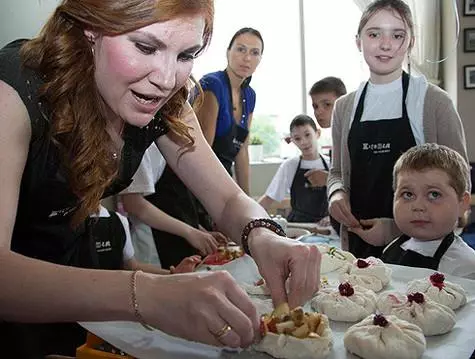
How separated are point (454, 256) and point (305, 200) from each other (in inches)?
66.8

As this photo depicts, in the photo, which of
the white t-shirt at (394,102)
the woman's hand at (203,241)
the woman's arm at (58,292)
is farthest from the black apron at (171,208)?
the woman's arm at (58,292)

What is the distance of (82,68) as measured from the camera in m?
0.90

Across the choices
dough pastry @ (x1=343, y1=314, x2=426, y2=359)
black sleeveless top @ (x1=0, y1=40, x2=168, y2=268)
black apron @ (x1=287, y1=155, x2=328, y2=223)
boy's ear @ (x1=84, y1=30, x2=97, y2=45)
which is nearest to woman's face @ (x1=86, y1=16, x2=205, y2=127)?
boy's ear @ (x1=84, y1=30, x2=97, y2=45)

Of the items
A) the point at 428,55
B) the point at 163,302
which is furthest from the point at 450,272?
the point at 428,55

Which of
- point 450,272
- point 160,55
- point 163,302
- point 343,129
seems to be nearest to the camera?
point 163,302

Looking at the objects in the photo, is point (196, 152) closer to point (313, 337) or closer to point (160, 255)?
point (313, 337)

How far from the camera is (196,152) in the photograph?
117 centimetres

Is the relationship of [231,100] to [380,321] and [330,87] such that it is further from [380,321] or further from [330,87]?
[380,321]

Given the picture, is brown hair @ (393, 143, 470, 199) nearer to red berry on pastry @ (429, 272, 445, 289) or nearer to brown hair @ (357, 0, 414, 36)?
red berry on pastry @ (429, 272, 445, 289)

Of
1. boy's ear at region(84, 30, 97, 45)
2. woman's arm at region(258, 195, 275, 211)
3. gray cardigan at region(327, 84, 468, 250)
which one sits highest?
boy's ear at region(84, 30, 97, 45)

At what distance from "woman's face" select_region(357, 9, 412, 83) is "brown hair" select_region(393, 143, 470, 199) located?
338 mm

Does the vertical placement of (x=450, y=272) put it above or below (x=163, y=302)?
below

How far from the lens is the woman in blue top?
2.43 meters

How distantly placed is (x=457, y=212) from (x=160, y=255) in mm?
1256
